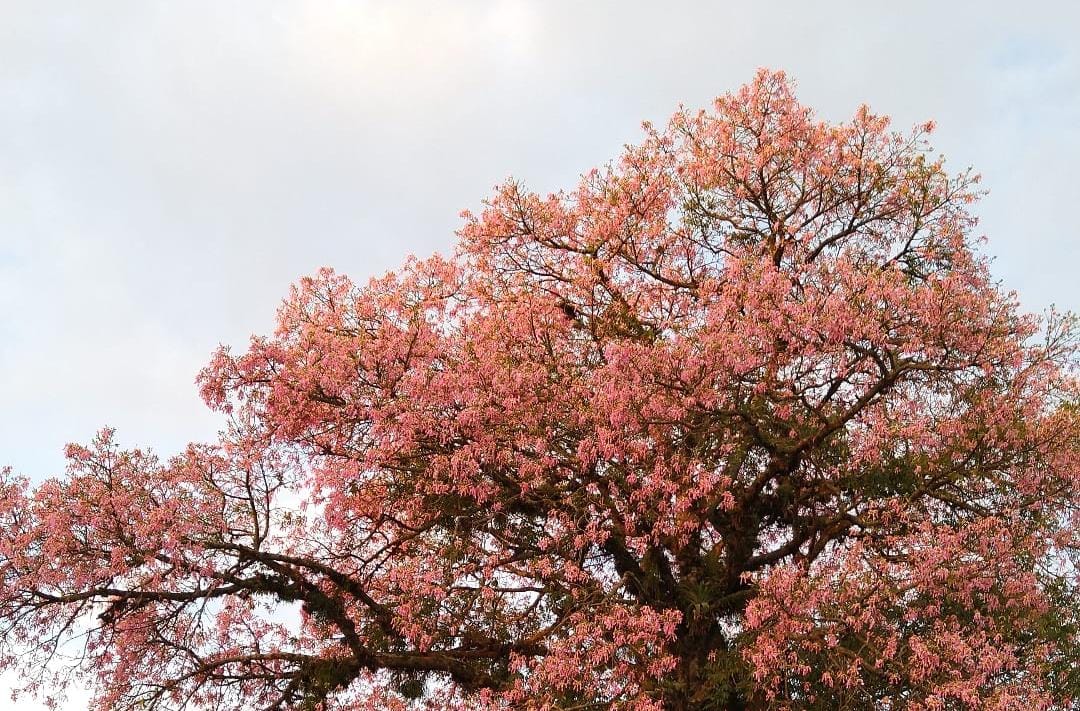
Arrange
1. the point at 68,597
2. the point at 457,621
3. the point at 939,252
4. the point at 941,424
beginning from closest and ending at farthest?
the point at 68,597, the point at 941,424, the point at 457,621, the point at 939,252

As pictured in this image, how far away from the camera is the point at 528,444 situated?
15508mm

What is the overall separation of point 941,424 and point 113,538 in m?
11.4

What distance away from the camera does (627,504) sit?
1557cm

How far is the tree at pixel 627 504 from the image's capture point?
14.1m

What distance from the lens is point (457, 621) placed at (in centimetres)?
1614

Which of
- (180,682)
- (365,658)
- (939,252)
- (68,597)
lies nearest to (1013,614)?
(939,252)

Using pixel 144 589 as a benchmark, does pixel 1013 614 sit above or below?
below

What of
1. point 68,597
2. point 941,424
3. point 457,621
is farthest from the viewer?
point 457,621

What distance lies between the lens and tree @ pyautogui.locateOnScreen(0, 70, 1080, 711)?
14.1 meters

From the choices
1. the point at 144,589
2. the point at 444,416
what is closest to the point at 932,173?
the point at 444,416

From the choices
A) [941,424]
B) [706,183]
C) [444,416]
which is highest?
[706,183]

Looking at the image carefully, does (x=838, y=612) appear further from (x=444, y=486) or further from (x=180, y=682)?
(x=180, y=682)

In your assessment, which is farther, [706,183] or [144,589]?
[706,183]

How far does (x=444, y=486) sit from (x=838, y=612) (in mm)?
5744
